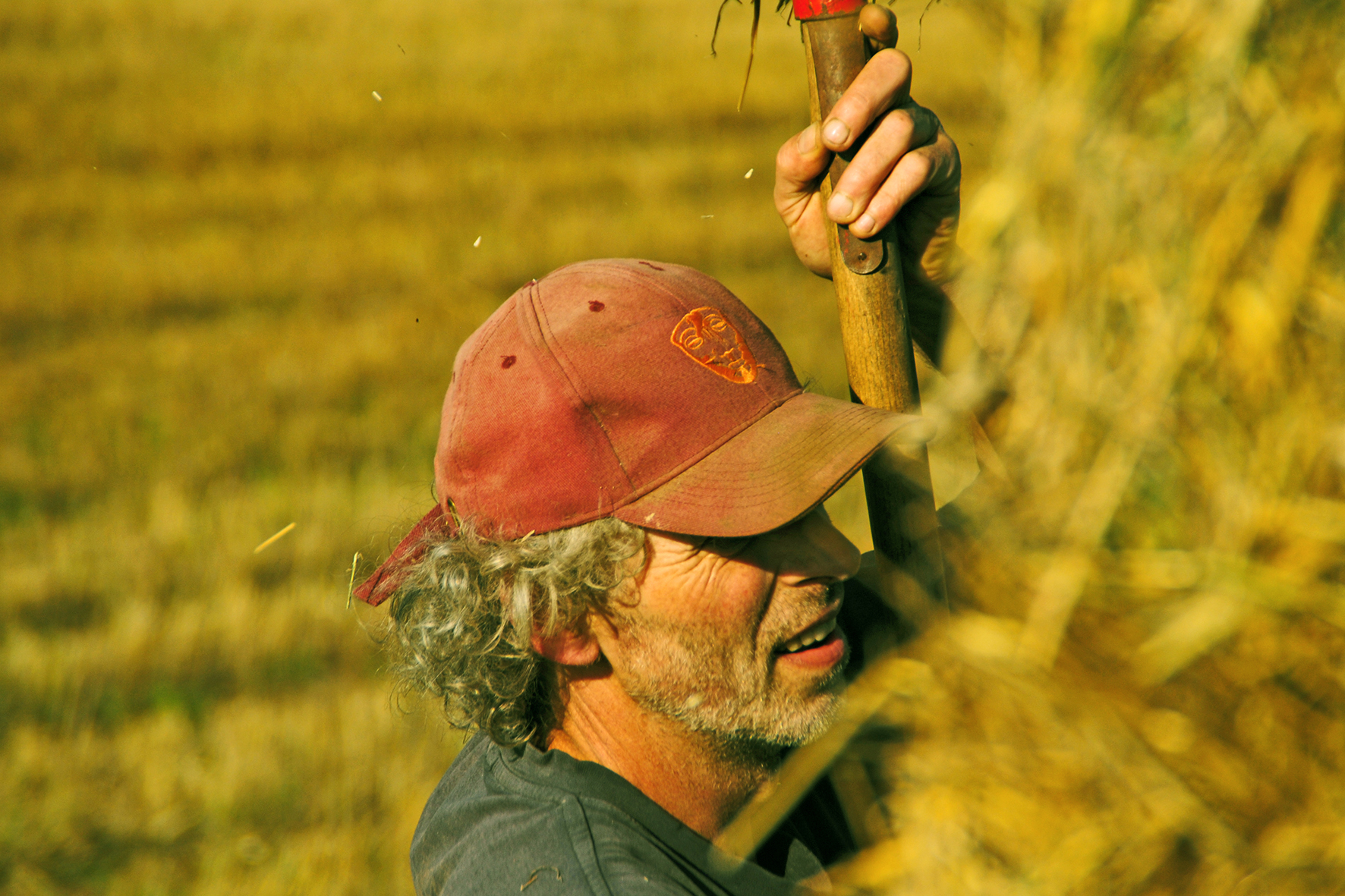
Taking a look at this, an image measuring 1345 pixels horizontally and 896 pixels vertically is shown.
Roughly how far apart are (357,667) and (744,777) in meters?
2.77

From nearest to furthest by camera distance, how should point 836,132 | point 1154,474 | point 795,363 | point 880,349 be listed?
point 1154,474 < point 836,132 < point 880,349 < point 795,363

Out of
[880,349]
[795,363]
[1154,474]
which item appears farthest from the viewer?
[795,363]

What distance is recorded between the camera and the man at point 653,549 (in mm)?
1820

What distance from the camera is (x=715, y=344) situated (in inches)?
76.5

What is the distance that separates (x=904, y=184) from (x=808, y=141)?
0.16 meters

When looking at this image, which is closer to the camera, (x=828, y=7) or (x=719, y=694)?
(x=828, y=7)

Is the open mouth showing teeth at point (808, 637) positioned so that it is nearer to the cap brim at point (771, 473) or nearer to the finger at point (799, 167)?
the cap brim at point (771, 473)

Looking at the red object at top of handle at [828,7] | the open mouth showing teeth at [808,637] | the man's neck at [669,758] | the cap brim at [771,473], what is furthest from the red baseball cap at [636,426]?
the red object at top of handle at [828,7]

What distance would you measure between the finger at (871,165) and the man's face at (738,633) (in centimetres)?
52

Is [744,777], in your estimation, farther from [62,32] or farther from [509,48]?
[62,32]

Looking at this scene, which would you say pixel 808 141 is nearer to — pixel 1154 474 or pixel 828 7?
pixel 828 7

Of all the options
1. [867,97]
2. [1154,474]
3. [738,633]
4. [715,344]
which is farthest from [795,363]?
[1154,474]

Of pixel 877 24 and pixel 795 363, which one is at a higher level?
pixel 877 24

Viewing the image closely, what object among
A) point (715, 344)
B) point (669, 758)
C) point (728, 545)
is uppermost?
point (715, 344)
